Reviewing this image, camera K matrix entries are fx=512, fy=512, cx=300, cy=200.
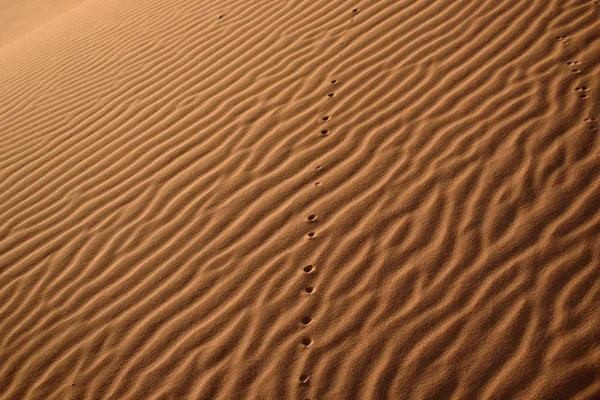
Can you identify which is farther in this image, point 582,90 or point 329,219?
point 582,90

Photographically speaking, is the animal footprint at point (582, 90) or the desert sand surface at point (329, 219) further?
the animal footprint at point (582, 90)

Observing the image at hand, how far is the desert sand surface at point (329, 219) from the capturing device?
267 centimetres

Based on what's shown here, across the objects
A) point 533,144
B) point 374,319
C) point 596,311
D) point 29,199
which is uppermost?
point 29,199

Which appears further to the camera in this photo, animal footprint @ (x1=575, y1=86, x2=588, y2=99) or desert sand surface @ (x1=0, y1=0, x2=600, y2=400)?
animal footprint @ (x1=575, y1=86, x2=588, y2=99)

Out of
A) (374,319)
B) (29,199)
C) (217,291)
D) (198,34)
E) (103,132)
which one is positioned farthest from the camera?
(198,34)

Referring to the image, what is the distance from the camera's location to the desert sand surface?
267cm

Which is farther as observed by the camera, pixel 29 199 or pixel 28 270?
pixel 29 199

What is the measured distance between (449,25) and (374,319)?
284 centimetres

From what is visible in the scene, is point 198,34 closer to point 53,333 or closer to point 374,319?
point 53,333

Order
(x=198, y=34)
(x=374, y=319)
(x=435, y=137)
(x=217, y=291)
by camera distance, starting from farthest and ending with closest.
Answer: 1. (x=198, y=34)
2. (x=435, y=137)
3. (x=217, y=291)
4. (x=374, y=319)

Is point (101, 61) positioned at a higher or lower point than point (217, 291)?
higher

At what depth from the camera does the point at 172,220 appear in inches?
146

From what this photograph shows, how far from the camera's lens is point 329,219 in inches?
132

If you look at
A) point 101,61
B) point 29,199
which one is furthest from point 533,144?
point 101,61
